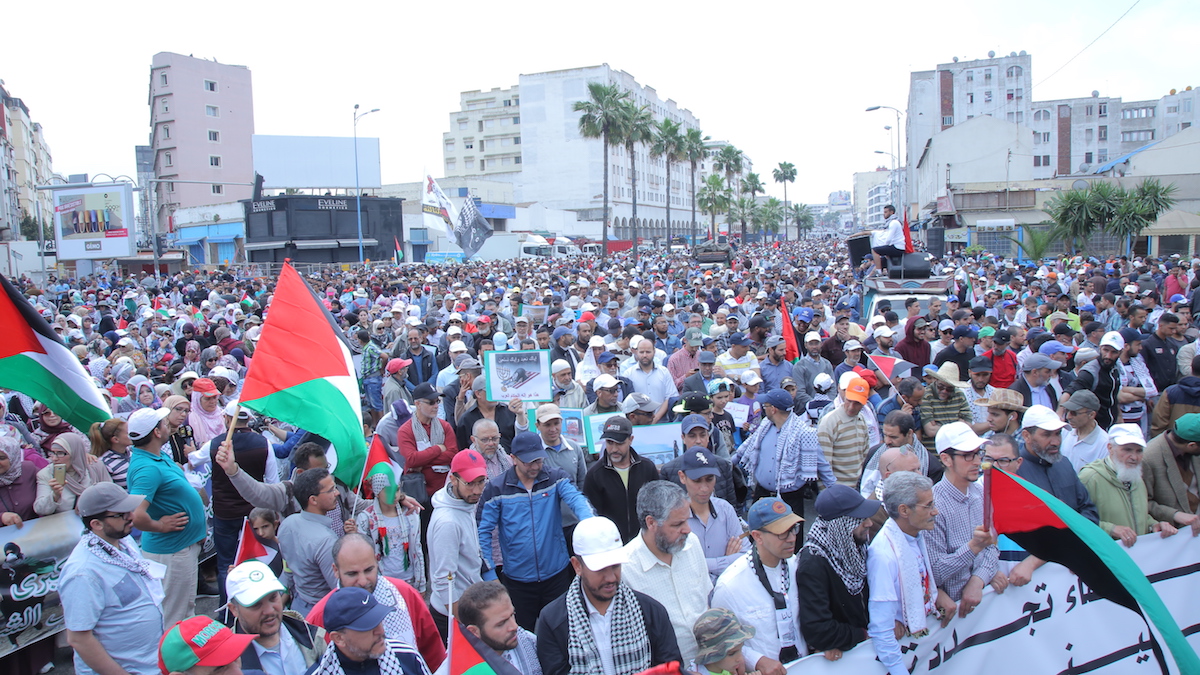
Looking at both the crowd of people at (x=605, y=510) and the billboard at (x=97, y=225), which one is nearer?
the crowd of people at (x=605, y=510)

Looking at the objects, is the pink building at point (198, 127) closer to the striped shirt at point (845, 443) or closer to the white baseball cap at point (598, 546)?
the striped shirt at point (845, 443)

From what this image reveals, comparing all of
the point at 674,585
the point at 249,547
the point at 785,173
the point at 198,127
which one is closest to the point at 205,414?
the point at 249,547

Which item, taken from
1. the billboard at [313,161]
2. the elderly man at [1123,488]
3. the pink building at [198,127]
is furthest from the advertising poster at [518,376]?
the pink building at [198,127]

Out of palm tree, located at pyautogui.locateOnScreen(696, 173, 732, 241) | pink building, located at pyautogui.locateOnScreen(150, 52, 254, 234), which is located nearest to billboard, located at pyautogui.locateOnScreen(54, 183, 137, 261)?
pink building, located at pyautogui.locateOnScreen(150, 52, 254, 234)

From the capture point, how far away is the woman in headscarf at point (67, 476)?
210 inches

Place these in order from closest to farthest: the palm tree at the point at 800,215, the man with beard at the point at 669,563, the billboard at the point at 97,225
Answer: the man with beard at the point at 669,563
the billboard at the point at 97,225
the palm tree at the point at 800,215

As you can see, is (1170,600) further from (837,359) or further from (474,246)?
(474,246)

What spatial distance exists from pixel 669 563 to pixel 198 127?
8421 cm

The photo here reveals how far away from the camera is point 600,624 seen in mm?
3391

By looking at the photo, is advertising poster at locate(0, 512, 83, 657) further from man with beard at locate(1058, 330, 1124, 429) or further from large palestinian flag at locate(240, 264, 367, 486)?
man with beard at locate(1058, 330, 1124, 429)

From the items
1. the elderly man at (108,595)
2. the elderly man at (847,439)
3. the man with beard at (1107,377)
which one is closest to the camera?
the elderly man at (108,595)

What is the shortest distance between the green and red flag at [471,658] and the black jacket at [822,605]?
1.41 m

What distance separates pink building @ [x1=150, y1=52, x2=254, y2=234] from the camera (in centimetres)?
7412

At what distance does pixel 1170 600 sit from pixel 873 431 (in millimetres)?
2221
